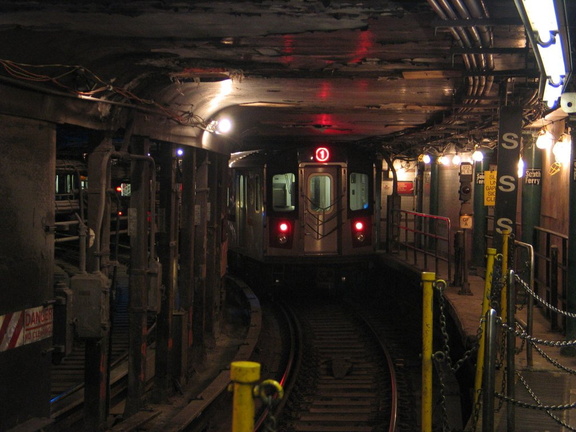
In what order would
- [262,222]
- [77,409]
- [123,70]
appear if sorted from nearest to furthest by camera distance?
[123,70] < [77,409] < [262,222]

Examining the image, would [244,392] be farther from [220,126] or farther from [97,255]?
[220,126]

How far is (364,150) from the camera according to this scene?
50.3ft

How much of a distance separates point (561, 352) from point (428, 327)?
390 cm

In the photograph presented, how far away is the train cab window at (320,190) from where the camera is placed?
14789 mm

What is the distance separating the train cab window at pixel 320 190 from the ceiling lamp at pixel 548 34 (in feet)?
30.3

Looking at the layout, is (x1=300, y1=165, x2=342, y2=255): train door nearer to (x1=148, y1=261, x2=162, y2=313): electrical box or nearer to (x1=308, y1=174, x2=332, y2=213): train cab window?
(x1=308, y1=174, x2=332, y2=213): train cab window

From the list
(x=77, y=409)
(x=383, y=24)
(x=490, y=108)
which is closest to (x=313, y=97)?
(x=490, y=108)

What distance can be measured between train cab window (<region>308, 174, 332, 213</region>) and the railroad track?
8.09ft

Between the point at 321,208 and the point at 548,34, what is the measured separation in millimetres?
10560

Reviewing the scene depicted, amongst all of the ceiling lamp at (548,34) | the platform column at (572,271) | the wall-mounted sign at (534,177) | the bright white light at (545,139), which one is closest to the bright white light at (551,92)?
the ceiling lamp at (548,34)

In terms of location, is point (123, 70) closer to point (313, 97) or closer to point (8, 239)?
point (8, 239)

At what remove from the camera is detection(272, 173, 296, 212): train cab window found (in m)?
14.8

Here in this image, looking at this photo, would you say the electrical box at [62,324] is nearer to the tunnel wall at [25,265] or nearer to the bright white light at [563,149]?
the tunnel wall at [25,265]

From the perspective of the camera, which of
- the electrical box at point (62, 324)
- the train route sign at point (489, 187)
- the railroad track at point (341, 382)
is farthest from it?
the train route sign at point (489, 187)
